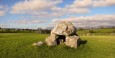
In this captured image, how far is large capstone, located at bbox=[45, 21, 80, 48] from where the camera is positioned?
44.0 m

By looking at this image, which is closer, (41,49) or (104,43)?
(41,49)

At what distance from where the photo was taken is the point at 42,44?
4400cm

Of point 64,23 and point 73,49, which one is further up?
point 64,23

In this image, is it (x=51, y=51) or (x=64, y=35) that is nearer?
(x=51, y=51)

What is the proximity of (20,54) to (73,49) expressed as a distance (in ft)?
34.6

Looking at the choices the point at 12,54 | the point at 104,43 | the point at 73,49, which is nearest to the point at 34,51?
the point at 12,54

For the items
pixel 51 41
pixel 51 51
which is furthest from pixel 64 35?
pixel 51 51

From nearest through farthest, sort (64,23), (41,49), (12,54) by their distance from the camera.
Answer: (12,54) < (41,49) < (64,23)

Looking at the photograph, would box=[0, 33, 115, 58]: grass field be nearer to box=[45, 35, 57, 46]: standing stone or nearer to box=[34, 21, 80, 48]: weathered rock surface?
box=[45, 35, 57, 46]: standing stone

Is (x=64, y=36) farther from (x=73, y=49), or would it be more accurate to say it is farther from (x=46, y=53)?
(x=46, y=53)

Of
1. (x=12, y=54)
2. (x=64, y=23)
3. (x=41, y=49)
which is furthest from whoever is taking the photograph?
(x=64, y=23)

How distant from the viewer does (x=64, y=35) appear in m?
46.0

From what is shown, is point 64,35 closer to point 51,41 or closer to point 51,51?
point 51,41

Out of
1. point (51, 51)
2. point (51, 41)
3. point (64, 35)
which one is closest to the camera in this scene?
point (51, 51)
